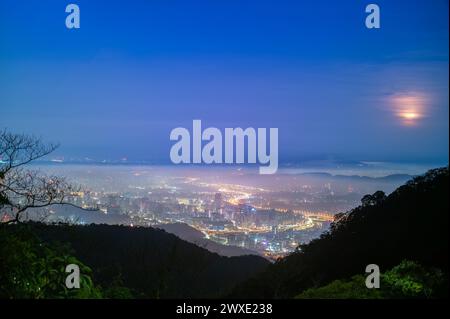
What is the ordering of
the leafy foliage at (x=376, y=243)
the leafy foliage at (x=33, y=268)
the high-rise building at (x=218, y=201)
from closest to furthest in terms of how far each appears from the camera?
the leafy foliage at (x=33, y=268) → the high-rise building at (x=218, y=201) → the leafy foliage at (x=376, y=243)

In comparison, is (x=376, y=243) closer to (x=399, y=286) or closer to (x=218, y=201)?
(x=399, y=286)

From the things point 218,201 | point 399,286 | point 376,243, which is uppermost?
point 218,201

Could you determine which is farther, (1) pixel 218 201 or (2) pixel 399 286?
(1) pixel 218 201

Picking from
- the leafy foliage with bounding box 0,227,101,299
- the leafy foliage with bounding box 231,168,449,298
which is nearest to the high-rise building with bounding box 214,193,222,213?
the leafy foliage with bounding box 231,168,449,298

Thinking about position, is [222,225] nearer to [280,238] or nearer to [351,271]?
[280,238]

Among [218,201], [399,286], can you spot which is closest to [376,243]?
[399,286]

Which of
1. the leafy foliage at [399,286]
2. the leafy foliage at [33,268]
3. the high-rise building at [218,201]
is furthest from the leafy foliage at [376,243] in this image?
the leafy foliage at [33,268]

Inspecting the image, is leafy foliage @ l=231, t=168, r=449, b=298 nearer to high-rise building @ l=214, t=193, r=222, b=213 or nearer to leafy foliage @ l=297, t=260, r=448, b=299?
leafy foliage @ l=297, t=260, r=448, b=299

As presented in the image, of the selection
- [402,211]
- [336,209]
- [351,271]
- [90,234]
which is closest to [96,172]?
[90,234]

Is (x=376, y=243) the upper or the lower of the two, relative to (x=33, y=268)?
lower

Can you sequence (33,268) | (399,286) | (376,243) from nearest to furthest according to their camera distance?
(33,268) → (399,286) → (376,243)

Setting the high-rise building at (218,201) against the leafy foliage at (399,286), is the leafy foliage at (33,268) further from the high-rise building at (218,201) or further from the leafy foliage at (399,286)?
the leafy foliage at (399,286)
